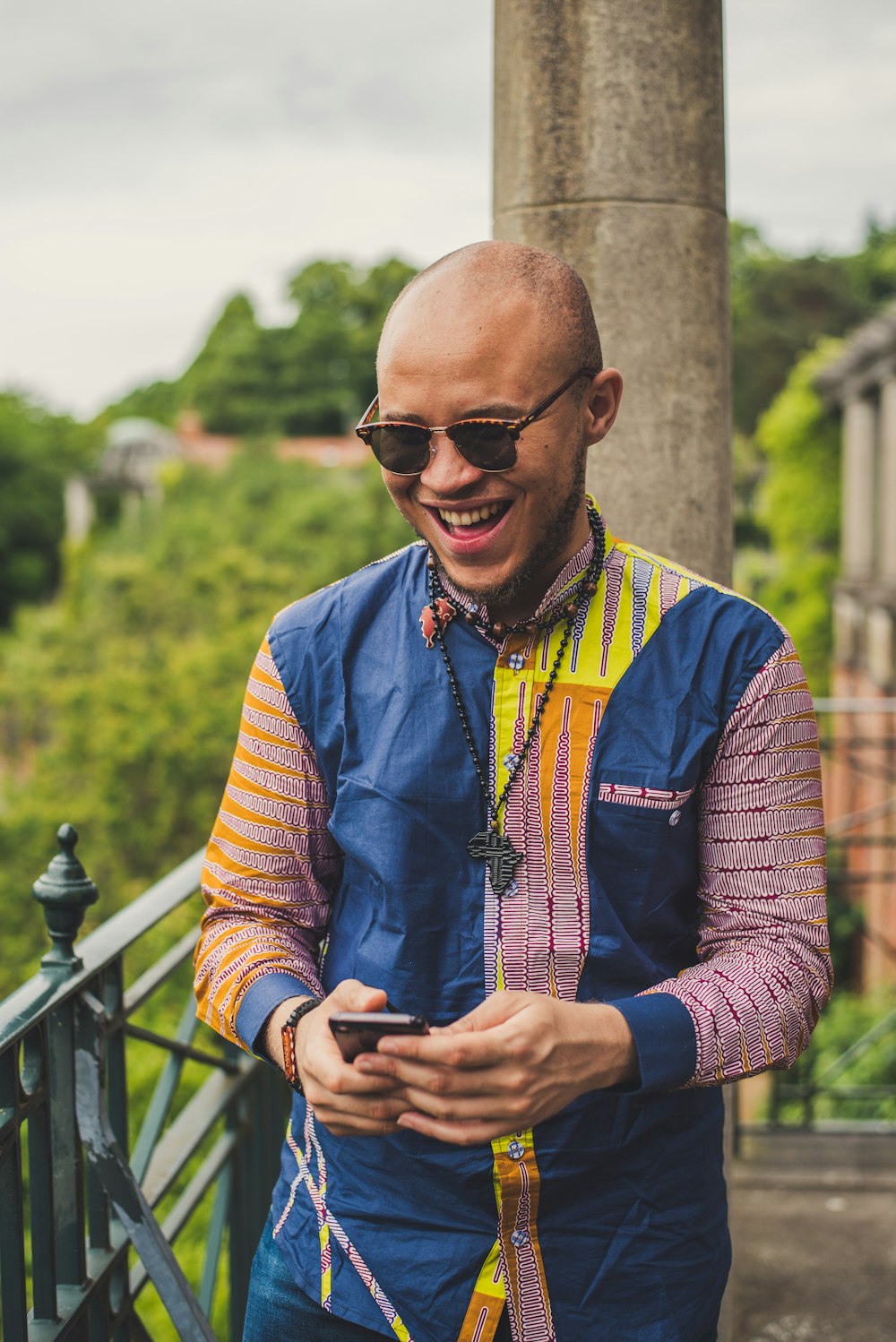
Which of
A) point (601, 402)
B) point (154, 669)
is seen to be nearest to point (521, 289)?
point (601, 402)

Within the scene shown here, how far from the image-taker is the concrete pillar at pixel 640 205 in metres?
2.38

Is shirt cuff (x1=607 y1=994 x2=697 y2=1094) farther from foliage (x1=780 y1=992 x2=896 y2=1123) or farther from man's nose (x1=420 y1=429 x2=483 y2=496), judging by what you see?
foliage (x1=780 y1=992 x2=896 y2=1123)

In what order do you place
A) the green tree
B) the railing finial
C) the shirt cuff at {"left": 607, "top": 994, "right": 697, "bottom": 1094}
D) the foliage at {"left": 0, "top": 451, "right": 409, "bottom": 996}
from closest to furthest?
the shirt cuff at {"left": 607, "top": 994, "right": 697, "bottom": 1094} → the railing finial → the foliage at {"left": 0, "top": 451, "right": 409, "bottom": 996} → the green tree

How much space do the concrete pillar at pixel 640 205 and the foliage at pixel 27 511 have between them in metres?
56.2

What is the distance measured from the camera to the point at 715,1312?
1.62 meters

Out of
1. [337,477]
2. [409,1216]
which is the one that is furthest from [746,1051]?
[337,477]

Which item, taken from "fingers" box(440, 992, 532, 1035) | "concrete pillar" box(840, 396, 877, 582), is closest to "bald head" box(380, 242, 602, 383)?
"fingers" box(440, 992, 532, 1035)

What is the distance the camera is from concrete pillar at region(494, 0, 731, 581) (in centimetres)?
238

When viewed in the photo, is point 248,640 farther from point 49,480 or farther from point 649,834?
point 49,480

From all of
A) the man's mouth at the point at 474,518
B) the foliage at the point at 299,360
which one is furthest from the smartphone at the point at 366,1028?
the foliage at the point at 299,360

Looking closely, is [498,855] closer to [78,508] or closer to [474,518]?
[474,518]

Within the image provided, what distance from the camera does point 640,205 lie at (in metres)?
2.41

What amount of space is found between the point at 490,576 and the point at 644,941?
473mm

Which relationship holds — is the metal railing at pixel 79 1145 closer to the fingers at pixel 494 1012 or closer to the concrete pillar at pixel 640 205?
the fingers at pixel 494 1012
